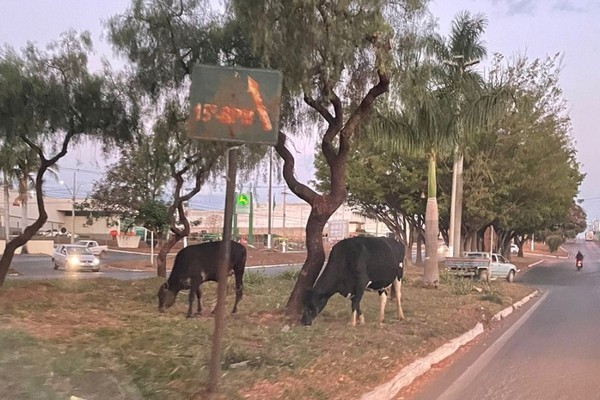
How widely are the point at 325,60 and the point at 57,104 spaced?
6769mm

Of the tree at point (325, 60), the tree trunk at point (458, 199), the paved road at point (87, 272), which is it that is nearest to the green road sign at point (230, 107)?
the tree at point (325, 60)

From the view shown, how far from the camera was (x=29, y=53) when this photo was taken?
50.9ft

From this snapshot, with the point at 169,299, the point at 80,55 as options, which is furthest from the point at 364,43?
the point at 80,55

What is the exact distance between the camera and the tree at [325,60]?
11555mm

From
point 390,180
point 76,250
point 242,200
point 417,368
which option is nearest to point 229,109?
point 417,368

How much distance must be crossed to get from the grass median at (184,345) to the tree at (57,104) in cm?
353

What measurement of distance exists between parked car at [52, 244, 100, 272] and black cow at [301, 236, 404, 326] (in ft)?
86.4

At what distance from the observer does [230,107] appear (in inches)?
263

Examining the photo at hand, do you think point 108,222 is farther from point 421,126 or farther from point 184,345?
point 184,345

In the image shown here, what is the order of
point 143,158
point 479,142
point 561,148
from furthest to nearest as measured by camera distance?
point 561,148
point 479,142
point 143,158

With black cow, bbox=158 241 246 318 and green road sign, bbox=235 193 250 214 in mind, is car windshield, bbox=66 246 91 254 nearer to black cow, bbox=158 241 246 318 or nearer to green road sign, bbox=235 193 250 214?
green road sign, bbox=235 193 250 214

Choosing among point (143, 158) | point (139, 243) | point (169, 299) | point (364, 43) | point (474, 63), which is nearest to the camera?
point (364, 43)

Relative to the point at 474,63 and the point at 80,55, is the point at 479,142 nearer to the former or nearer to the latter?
the point at 474,63

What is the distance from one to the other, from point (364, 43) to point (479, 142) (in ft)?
72.6
